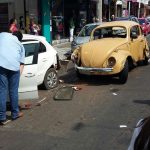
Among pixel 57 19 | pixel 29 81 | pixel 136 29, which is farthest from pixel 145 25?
pixel 29 81

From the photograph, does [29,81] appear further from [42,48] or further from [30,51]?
[42,48]

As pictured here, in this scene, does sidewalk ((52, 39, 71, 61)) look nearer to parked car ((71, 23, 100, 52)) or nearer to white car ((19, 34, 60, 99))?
parked car ((71, 23, 100, 52))

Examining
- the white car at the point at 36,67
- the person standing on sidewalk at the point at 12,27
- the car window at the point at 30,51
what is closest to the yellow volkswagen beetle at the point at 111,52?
the white car at the point at 36,67

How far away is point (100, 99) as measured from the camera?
9992 millimetres

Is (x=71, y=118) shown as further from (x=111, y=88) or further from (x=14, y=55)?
(x=111, y=88)

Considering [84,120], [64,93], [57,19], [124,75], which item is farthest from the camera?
[57,19]

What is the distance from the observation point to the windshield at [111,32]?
1359 cm

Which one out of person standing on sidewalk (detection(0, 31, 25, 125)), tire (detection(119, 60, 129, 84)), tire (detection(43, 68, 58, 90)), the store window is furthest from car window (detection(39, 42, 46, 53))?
the store window

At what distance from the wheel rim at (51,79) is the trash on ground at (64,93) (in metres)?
0.26

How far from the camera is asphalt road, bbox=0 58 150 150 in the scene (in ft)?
21.9

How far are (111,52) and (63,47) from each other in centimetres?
1173

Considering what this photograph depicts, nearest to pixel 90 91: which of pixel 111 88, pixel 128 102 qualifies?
pixel 111 88

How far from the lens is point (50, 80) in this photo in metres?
11.3

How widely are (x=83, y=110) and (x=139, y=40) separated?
19.4 feet
